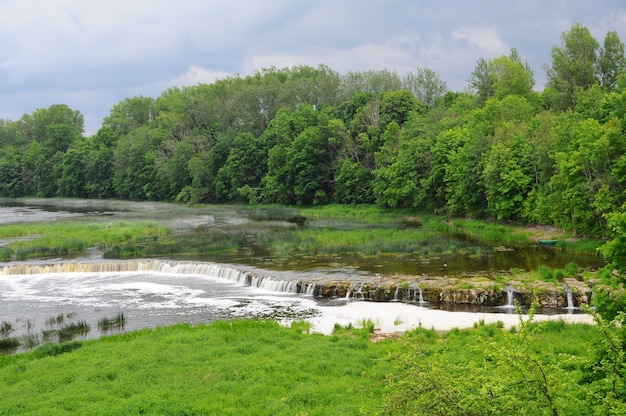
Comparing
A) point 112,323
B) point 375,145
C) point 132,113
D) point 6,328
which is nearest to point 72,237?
point 6,328

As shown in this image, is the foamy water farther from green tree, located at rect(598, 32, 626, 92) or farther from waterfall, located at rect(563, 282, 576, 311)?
green tree, located at rect(598, 32, 626, 92)

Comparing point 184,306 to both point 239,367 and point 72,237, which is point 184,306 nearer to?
point 239,367

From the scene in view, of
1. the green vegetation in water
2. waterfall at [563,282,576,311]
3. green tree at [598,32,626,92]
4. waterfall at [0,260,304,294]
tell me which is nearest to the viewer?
waterfall at [563,282,576,311]

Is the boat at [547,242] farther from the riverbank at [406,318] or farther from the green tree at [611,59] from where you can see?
the green tree at [611,59]

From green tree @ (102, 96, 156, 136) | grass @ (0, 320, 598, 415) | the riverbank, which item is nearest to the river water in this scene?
the riverbank

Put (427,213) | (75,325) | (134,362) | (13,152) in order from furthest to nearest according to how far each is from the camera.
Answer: (13,152)
(427,213)
(75,325)
(134,362)

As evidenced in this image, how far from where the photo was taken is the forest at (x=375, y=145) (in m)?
43.2

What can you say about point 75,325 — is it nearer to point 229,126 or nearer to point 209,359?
point 209,359

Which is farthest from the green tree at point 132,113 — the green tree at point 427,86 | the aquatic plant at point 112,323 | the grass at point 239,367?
the grass at point 239,367

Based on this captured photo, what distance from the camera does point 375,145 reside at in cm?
8375

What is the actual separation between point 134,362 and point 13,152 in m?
166

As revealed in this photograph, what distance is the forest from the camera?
4320 cm

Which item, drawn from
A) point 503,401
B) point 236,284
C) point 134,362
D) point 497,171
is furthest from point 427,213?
point 503,401

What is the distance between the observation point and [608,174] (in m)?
37.2
